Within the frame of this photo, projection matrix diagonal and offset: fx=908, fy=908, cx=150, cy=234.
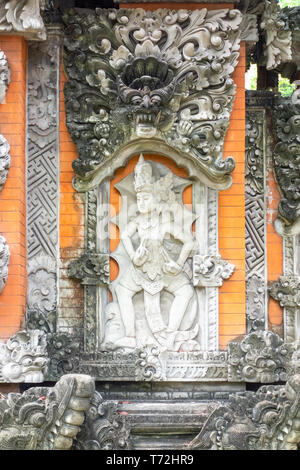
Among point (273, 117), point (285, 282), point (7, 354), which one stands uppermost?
point (273, 117)

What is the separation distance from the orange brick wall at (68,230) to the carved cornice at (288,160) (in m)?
2.13

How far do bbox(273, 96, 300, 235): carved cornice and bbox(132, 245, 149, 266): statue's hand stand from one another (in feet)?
5.07

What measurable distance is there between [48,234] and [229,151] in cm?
203

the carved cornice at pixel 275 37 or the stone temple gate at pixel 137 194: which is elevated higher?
the carved cornice at pixel 275 37

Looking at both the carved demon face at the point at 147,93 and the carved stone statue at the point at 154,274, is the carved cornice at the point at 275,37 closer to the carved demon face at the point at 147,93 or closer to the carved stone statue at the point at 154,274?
the carved demon face at the point at 147,93

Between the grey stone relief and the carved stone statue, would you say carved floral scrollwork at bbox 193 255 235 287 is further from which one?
the grey stone relief

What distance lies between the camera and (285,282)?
9555 millimetres

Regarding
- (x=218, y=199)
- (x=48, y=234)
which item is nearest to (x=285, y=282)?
(x=218, y=199)

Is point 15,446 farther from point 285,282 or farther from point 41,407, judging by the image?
point 285,282

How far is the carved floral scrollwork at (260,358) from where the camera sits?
8.91 meters

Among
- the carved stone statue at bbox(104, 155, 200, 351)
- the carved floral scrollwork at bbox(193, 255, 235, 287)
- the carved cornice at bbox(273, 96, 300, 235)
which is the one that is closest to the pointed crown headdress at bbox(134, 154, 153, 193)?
the carved stone statue at bbox(104, 155, 200, 351)

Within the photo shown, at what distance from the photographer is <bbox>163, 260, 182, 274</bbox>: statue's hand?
916 centimetres

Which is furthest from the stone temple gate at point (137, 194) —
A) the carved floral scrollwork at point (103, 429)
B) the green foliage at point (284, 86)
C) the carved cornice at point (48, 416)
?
the green foliage at point (284, 86)

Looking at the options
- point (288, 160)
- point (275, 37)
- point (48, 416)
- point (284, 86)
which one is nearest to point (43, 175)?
point (288, 160)
